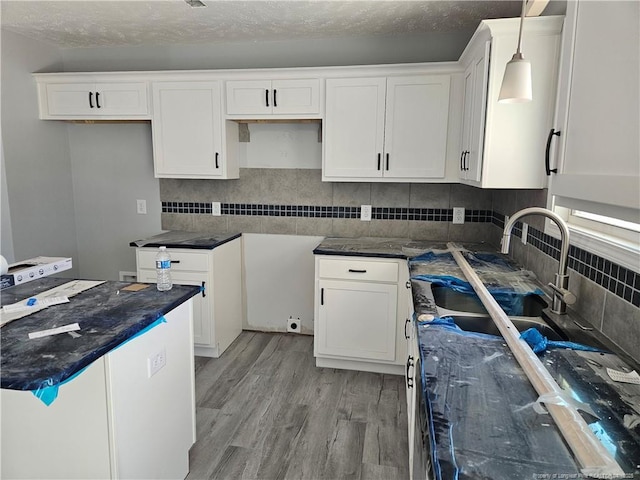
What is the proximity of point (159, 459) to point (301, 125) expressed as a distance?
8.29ft

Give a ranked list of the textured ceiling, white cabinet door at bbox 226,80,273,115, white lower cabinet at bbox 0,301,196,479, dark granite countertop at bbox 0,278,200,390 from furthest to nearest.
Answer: white cabinet door at bbox 226,80,273,115, the textured ceiling, white lower cabinet at bbox 0,301,196,479, dark granite countertop at bbox 0,278,200,390

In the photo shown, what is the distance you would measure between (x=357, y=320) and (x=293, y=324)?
0.88 metres

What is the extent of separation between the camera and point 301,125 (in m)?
3.29

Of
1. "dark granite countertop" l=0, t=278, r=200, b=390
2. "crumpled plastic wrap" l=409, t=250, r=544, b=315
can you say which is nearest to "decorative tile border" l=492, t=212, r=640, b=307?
"crumpled plastic wrap" l=409, t=250, r=544, b=315

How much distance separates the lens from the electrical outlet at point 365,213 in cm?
328

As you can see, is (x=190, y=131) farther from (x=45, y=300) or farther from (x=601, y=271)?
(x=601, y=271)

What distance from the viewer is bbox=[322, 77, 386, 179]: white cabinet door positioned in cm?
282

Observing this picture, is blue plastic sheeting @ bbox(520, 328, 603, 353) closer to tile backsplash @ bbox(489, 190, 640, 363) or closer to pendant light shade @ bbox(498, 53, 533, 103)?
tile backsplash @ bbox(489, 190, 640, 363)

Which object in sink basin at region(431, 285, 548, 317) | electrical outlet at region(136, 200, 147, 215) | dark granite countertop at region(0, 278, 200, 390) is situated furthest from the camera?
electrical outlet at region(136, 200, 147, 215)

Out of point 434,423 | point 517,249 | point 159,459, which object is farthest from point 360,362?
point 434,423

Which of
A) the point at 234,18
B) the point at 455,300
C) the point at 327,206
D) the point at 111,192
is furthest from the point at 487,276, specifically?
the point at 111,192

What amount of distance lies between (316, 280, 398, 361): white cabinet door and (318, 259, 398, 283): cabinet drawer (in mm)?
43

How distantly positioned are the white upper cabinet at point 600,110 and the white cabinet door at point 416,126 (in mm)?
1565

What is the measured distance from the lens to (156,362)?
5.27ft
